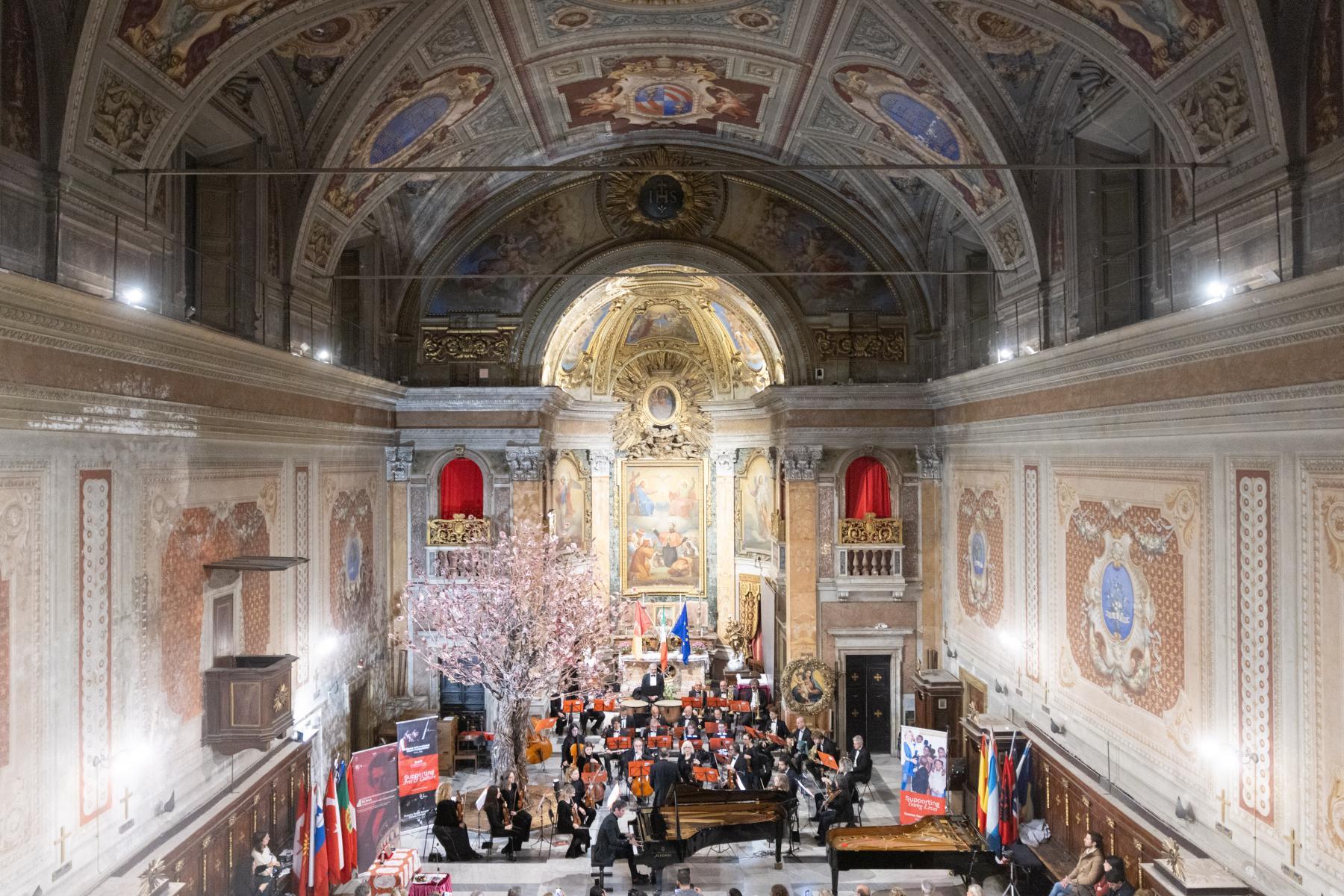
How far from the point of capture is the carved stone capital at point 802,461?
→ 2023 centimetres

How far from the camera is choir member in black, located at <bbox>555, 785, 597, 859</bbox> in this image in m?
14.5

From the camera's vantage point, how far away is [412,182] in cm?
1800

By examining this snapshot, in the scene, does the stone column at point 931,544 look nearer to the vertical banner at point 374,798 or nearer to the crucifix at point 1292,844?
the vertical banner at point 374,798

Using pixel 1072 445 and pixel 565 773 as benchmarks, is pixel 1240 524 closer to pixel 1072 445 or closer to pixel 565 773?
pixel 1072 445

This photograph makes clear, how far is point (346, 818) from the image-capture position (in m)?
12.9

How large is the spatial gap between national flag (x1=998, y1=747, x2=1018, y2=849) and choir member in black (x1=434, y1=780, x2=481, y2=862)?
7.41 metres

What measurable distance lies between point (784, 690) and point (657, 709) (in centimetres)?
290

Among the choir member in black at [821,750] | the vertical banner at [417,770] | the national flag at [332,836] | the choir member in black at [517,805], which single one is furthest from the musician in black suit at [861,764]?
the national flag at [332,836]

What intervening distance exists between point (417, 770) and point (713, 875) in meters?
4.52

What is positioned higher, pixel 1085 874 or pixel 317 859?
pixel 1085 874

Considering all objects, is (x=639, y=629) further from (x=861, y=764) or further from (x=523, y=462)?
(x=861, y=764)

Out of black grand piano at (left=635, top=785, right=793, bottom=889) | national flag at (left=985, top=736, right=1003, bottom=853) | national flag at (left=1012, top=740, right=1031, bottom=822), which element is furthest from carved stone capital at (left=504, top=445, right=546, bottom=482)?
national flag at (left=1012, top=740, right=1031, bottom=822)

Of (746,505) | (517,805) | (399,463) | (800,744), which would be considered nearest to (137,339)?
(517,805)

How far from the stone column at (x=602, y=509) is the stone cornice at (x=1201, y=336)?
13.0 m
